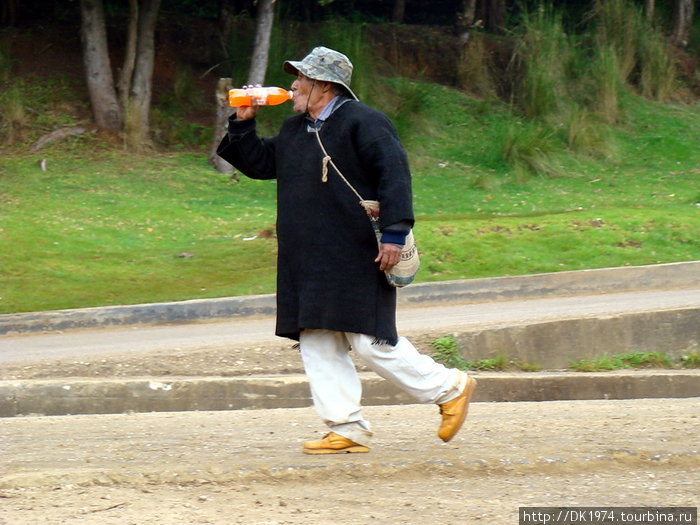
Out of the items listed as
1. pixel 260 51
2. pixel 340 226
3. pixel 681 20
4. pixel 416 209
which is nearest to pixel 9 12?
pixel 260 51

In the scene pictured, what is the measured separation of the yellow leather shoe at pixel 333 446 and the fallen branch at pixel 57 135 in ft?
45.7

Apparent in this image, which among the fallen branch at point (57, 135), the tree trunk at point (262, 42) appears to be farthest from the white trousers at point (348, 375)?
the fallen branch at point (57, 135)

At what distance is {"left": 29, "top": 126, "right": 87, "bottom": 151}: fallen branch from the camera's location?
1803 centimetres

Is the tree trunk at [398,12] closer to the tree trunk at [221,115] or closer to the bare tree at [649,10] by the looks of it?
the bare tree at [649,10]

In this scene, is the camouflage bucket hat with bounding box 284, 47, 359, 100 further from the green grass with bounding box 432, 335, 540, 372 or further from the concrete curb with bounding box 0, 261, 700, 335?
the concrete curb with bounding box 0, 261, 700, 335

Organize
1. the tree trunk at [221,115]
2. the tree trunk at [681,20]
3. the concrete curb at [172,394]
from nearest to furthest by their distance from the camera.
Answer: the concrete curb at [172,394] < the tree trunk at [221,115] < the tree trunk at [681,20]

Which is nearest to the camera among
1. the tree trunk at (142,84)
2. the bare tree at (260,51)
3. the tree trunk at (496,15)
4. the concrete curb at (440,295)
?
the concrete curb at (440,295)

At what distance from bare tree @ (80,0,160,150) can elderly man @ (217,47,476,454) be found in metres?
13.8

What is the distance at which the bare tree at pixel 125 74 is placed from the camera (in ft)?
60.1

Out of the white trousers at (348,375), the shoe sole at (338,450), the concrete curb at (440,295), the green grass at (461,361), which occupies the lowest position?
the concrete curb at (440,295)

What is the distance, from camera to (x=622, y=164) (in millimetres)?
20156

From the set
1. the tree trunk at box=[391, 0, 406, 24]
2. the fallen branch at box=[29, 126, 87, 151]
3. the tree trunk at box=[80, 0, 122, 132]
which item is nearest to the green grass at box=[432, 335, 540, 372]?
the fallen branch at box=[29, 126, 87, 151]

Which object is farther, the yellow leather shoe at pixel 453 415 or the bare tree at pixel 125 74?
the bare tree at pixel 125 74

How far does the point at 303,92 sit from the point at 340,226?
2.17 ft
